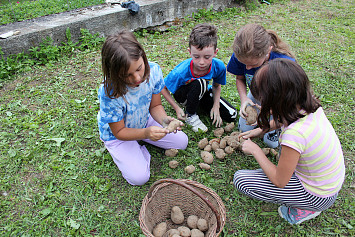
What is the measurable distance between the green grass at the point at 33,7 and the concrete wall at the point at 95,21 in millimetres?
368

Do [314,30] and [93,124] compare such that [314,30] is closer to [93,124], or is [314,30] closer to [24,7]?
[93,124]

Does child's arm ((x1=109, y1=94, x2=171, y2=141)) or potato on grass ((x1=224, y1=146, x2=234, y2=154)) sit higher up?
child's arm ((x1=109, y1=94, x2=171, y2=141))

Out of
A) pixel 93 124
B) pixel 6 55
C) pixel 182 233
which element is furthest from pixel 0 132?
pixel 182 233

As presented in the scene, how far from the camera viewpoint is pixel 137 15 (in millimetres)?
4797

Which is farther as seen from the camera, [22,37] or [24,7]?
[24,7]

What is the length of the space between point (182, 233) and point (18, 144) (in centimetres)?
198

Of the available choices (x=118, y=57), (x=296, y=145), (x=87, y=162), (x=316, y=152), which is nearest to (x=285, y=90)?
(x=296, y=145)

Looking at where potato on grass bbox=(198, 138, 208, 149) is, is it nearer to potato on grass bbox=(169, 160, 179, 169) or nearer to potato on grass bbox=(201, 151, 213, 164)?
potato on grass bbox=(201, 151, 213, 164)

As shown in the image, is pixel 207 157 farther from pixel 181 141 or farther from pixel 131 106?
pixel 131 106

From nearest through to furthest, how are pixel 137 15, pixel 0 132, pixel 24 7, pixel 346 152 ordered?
→ pixel 346 152 → pixel 0 132 → pixel 137 15 → pixel 24 7

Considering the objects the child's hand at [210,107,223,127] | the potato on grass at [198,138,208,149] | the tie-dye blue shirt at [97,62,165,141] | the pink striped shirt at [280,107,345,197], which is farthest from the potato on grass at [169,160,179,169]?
the pink striped shirt at [280,107,345,197]

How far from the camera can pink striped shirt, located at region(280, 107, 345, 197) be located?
1611 millimetres

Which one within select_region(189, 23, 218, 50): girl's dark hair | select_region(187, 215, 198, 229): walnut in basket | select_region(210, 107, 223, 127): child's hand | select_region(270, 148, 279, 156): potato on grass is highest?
select_region(189, 23, 218, 50): girl's dark hair

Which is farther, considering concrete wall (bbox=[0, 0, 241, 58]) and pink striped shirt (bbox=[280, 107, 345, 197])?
concrete wall (bbox=[0, 0, 241, 58])
